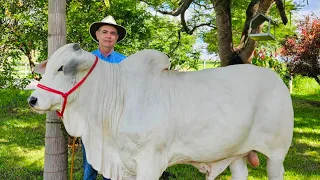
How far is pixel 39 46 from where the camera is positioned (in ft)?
15.0

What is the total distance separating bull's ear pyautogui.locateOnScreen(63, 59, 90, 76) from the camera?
7.11 ft

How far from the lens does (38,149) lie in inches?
220

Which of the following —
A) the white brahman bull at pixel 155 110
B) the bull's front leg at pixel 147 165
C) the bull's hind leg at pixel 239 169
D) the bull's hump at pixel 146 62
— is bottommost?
the bull's hind leg at pixel 239 169

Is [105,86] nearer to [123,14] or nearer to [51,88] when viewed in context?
[51,88]

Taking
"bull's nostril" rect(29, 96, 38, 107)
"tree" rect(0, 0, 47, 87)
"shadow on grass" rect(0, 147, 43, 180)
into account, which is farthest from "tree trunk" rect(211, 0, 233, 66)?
"bull's nostril" rect(29, 96, 38, 107)

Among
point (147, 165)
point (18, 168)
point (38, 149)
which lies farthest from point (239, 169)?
point (38, 149)

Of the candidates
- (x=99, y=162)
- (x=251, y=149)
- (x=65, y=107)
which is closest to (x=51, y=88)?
(x=65, y=107)

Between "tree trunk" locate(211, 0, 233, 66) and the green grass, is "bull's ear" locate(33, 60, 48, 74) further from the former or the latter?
"tree trunk" locate(211, 0, 233, 66)

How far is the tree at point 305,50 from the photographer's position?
9.72m

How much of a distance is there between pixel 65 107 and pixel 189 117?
0.72 meters

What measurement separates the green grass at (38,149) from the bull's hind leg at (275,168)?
1343 millimetres

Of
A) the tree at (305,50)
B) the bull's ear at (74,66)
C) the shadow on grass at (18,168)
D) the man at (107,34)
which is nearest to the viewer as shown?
the bull's ear at (74,66)

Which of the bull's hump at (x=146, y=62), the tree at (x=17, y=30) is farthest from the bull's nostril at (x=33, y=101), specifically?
the tree at (x=17, y=30)

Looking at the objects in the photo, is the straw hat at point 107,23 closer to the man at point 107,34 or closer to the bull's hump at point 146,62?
the man at point 107,34
